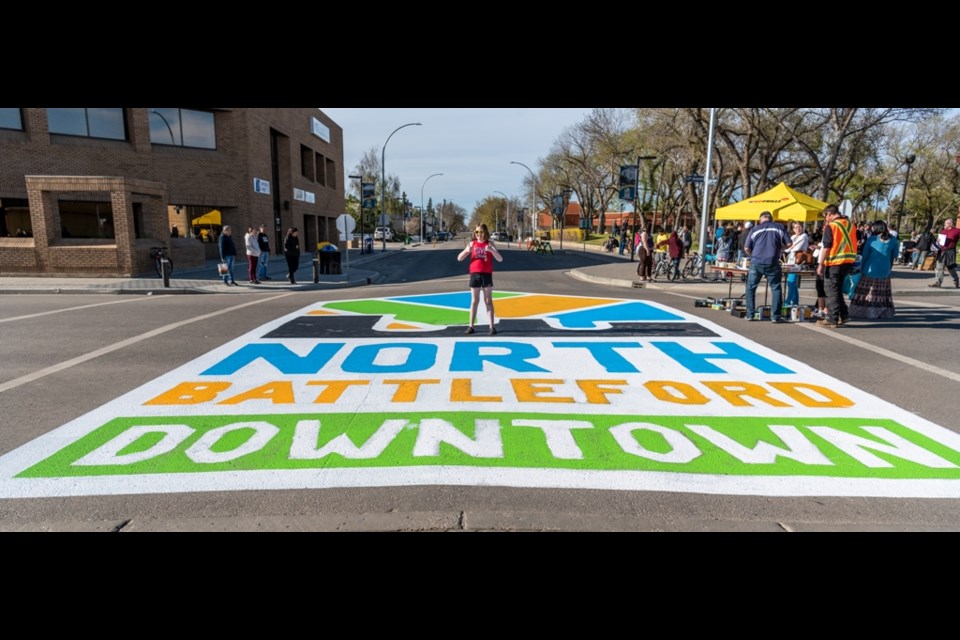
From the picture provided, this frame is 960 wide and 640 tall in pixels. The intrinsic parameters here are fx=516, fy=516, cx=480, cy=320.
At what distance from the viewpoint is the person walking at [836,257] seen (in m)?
9.08

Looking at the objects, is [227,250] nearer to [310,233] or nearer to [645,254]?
[645,254]

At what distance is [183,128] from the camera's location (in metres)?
26.2

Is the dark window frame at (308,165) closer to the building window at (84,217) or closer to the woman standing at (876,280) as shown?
the building window at (84,217)

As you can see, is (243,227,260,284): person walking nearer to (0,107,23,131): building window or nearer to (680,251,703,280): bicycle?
(0,107,23,131): building window

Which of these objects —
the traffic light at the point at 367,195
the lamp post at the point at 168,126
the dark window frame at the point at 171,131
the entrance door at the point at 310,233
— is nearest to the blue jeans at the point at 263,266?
the dark window frame at the point at 171,131

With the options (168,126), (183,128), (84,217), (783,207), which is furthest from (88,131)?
(783,207)

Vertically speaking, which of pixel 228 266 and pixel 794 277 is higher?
pixel 794 277

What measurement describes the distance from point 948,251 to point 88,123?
33307 mm

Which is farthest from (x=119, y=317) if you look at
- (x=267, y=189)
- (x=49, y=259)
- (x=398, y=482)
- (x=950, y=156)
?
(x=950, y=156)

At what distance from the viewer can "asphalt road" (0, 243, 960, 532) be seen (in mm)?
3145

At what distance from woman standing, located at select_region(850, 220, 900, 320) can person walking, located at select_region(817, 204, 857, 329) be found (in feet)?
2.74

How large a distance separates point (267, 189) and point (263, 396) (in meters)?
29.2

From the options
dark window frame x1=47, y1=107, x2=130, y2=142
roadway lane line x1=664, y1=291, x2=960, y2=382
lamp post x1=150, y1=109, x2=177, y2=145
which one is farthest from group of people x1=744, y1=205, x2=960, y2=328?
lamp post x1=150, y1=109, x2=177, y2=145
